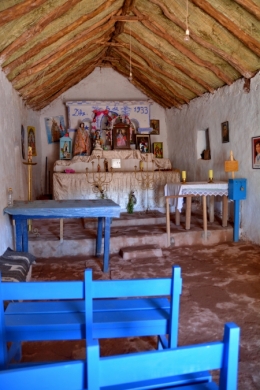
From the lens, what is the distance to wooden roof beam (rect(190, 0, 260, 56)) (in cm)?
504

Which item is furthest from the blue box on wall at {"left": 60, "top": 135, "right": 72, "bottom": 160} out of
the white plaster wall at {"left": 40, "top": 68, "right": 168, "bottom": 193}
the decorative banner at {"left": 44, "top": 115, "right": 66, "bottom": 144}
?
the white plaster wall at {"left": 40, "top": 68, "right": 168, "bottom": 193}

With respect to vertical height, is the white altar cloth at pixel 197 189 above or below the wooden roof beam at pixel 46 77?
below

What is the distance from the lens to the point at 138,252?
223 inches

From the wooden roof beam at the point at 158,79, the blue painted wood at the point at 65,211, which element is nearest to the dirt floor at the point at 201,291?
the blue painted wood at the point at 65,211

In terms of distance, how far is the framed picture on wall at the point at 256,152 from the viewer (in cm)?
613

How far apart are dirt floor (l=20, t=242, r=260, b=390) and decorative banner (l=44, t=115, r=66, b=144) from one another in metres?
6.21

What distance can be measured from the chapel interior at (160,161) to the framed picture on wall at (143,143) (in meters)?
0.73

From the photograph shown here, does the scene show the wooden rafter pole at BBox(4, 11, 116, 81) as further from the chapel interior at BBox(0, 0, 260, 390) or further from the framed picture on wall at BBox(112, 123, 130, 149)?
the framed picture on wall at BBox(112, 123, 130, 149)

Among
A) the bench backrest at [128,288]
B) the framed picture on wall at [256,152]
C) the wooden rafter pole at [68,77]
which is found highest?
the wooden rafter pole at [68,77]

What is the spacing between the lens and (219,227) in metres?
6.76

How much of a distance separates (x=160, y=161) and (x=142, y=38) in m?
3.21

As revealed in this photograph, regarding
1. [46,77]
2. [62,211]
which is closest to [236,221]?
[62,211]

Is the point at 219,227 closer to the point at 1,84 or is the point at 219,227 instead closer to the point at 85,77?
the point at 1,84

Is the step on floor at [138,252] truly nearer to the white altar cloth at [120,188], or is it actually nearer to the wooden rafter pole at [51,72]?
the white altar cloth at [120,188]
